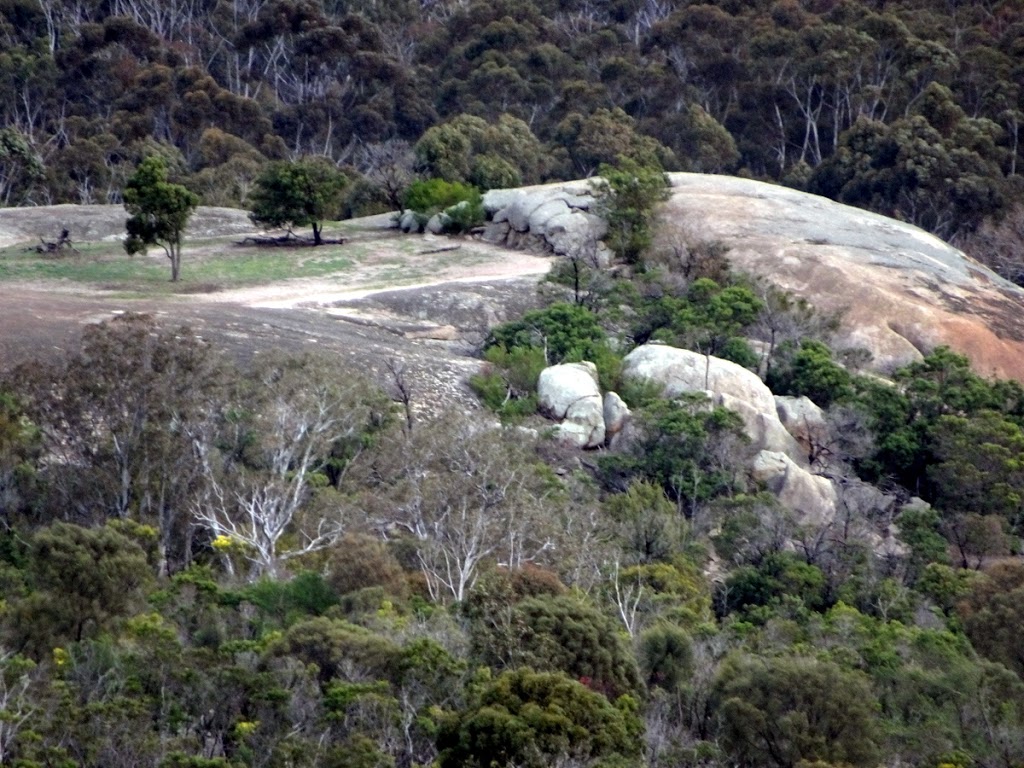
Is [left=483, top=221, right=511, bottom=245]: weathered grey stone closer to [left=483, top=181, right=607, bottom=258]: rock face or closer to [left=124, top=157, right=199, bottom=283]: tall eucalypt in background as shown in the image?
[left=483, top=181, right=607, bottom=258]: rock face

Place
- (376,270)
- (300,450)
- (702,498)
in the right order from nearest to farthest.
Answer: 1. (300,450)
2. (702,498)
3. (376,270)

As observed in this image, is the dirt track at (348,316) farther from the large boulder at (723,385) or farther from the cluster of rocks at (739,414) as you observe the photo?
Result: the large boulder at (723,385)

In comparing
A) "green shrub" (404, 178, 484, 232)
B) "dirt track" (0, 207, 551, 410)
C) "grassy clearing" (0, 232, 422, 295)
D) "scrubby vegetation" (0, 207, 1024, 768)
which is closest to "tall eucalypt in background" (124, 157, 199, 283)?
"grassy clearing" (0, 232, 422, 295)

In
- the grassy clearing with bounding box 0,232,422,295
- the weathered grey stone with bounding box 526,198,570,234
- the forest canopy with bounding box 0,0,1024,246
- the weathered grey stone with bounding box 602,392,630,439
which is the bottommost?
the weathered grey stone with bounding box 602,392,630,439

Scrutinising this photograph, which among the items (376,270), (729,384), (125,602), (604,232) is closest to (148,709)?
(125,602)

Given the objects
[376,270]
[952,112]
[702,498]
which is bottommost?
[702,498]

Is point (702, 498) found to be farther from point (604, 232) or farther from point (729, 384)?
point (604, 232)

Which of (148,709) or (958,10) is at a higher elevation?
(958,10)
